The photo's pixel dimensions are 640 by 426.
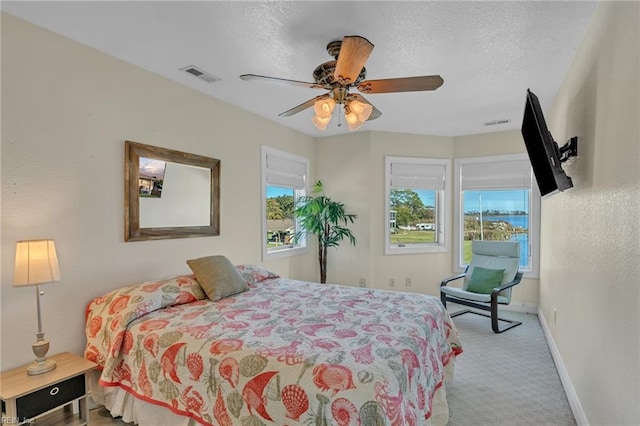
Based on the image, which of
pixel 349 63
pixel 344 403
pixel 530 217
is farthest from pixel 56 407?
pixel 530 217

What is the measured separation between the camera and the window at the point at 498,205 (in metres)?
4.59

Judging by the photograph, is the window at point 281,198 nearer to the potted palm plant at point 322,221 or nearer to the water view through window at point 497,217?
the potted palm plant at point 322,221

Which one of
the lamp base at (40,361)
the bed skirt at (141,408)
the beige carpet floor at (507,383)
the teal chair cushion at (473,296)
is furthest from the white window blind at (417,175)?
the lamp base at (40,361)

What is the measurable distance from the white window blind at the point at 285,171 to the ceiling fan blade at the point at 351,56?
2272 mm

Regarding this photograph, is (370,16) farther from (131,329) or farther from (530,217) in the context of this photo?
(530,217)

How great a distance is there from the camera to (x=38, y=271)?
1.88m

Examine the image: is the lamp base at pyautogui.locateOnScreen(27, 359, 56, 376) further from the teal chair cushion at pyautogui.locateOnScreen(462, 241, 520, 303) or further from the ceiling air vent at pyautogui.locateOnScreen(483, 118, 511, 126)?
the ceiling air vent at pyautogui.locateOnScreen(483, 118, 511, 126)

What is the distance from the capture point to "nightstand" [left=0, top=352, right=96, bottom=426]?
1708 mm

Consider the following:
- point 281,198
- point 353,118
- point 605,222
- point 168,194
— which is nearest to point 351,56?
point 353,118

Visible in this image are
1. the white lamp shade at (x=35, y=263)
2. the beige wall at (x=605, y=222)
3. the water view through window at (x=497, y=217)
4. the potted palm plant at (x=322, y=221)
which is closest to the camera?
the beige wall at (x=605, y=222)

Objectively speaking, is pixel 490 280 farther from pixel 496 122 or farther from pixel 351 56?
pixel 351 56

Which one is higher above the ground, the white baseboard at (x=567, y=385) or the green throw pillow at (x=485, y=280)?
the green throw pillow at (x=485, y=280)

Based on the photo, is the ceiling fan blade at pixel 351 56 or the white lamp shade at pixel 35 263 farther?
the white lamp shade at pixel 35 263

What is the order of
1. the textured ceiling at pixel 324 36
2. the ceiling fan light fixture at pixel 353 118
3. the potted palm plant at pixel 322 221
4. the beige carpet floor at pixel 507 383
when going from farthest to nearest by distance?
1. the potted palm plant at pixel 322 221
2. the ceiling fan light fixture at pixel 353 118
3. the beige carpet floor at pixel 507 383
4. the textured ceiling at pixel 324 36
